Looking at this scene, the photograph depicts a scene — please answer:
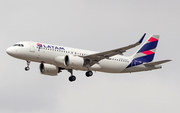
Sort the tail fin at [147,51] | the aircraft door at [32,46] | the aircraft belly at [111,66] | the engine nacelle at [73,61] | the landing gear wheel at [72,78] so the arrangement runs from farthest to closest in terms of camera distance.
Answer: the tail fin at [147,51] → the landing gear wheel at [72,78] → the aircraft belly at [111,66] → the engine nacelle at [73,61] → the aircraft door at [32,46]

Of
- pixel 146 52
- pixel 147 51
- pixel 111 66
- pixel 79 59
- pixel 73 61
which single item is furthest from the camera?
pixel 147 51

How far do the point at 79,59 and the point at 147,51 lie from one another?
47.0ft

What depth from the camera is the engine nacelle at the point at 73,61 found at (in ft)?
174

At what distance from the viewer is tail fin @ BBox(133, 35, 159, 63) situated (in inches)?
2441

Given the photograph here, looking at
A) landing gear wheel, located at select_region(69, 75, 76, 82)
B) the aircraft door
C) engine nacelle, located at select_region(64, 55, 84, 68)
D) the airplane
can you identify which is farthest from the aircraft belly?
the aircraft door

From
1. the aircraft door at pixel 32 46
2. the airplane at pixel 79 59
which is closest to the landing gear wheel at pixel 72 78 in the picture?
the airplane at pixel 79 59

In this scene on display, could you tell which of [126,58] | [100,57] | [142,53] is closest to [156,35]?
[142,53]

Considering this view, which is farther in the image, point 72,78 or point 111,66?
point 72,78

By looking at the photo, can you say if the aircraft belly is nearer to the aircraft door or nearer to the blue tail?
the blue tail

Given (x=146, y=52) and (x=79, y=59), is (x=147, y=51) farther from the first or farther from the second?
(x=79, y=59)

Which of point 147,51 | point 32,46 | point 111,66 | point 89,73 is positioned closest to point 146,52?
point 147,51

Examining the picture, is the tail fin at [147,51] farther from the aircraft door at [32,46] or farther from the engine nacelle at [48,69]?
the aircraft door at [32,46]

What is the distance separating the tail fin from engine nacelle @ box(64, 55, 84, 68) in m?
10.9

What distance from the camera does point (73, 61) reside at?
53.4 m
